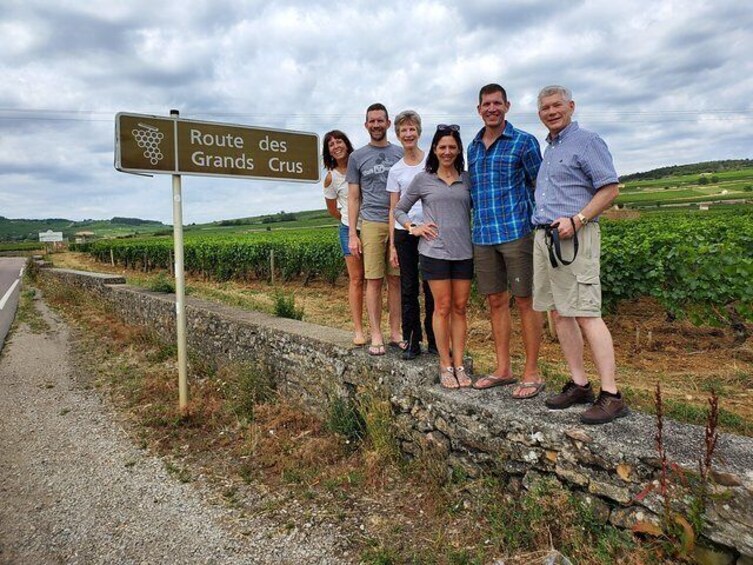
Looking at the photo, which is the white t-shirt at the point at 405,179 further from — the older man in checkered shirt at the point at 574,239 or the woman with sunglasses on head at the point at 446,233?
the older man in checkered shirt at the point at 574,239

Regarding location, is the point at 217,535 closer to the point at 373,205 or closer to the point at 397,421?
the point at 397,421

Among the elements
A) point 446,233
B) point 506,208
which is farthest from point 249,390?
point 506,208

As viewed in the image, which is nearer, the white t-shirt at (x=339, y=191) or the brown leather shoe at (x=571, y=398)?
the brown leather shoe at (x=571, y=398)

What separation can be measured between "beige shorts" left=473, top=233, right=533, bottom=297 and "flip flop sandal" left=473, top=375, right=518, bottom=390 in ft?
1.90

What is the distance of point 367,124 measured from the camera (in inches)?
156

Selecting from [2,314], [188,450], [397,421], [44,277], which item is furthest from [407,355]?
[44,277]

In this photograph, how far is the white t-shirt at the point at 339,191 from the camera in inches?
176

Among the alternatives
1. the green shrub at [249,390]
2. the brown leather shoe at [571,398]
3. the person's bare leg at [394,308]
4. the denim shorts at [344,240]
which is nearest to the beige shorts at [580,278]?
the brown leather shoe at [571,398]

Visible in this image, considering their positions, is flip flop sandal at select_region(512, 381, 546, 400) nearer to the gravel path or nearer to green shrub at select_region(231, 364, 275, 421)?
the gravel path

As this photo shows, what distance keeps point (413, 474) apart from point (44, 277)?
23138 millimetres

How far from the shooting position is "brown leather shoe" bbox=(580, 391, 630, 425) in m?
2.61

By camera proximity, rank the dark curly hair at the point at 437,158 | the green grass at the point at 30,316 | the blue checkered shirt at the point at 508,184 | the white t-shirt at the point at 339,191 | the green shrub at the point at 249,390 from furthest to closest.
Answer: the green grass at the point at 30,316
the green shrub at the point at 249,390
the white t-shirt at the point at 339,191
the dark curly hair at the point at 437,158
the blue checkered shirt at the point at 508,184

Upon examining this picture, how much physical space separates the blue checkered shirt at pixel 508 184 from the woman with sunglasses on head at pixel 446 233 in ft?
0.58

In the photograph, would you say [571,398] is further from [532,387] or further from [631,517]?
[631,517]
